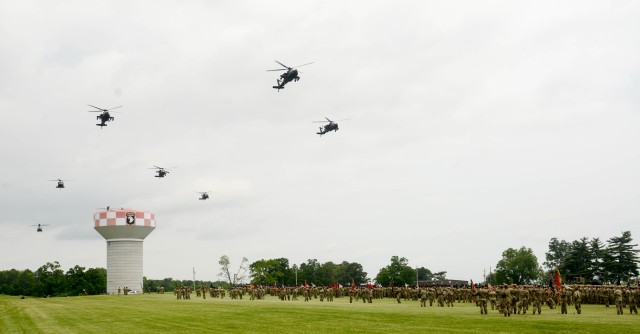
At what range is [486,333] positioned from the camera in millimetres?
21906

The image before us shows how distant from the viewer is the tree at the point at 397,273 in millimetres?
118625

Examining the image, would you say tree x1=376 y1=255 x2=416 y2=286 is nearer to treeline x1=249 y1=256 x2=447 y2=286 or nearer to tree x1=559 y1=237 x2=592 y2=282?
treeline x1=249 y1=256 x2=447 y2=286

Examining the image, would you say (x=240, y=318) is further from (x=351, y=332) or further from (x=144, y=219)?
(x=144, y=219)

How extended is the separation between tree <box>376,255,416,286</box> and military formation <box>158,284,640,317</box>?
4095 centimetres

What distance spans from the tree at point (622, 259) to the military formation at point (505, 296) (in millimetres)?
40708

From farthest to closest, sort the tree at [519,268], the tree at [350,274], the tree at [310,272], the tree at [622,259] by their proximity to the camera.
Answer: the tree at [350,274], the tree at [310,272], the tree at [519,268], the tree at [622,259]

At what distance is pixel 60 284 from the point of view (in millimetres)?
130000

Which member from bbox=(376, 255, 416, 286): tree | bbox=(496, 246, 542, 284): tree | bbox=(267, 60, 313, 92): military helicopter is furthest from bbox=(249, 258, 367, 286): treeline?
bbox=(267, 60, 313, 92): military helicopter

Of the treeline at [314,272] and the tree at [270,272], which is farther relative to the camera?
the tree at [270,272]

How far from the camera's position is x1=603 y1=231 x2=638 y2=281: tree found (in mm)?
87000

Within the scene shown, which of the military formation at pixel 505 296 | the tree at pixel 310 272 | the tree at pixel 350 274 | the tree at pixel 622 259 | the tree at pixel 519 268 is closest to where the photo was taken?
the military formation at pixel 505 296

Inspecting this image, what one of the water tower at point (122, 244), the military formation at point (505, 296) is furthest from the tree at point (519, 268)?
the water tower at point (122, 244)

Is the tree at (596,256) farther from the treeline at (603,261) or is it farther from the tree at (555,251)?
the tree at (555,251)

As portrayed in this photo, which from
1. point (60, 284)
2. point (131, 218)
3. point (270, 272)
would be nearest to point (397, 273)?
point (270, 272)
